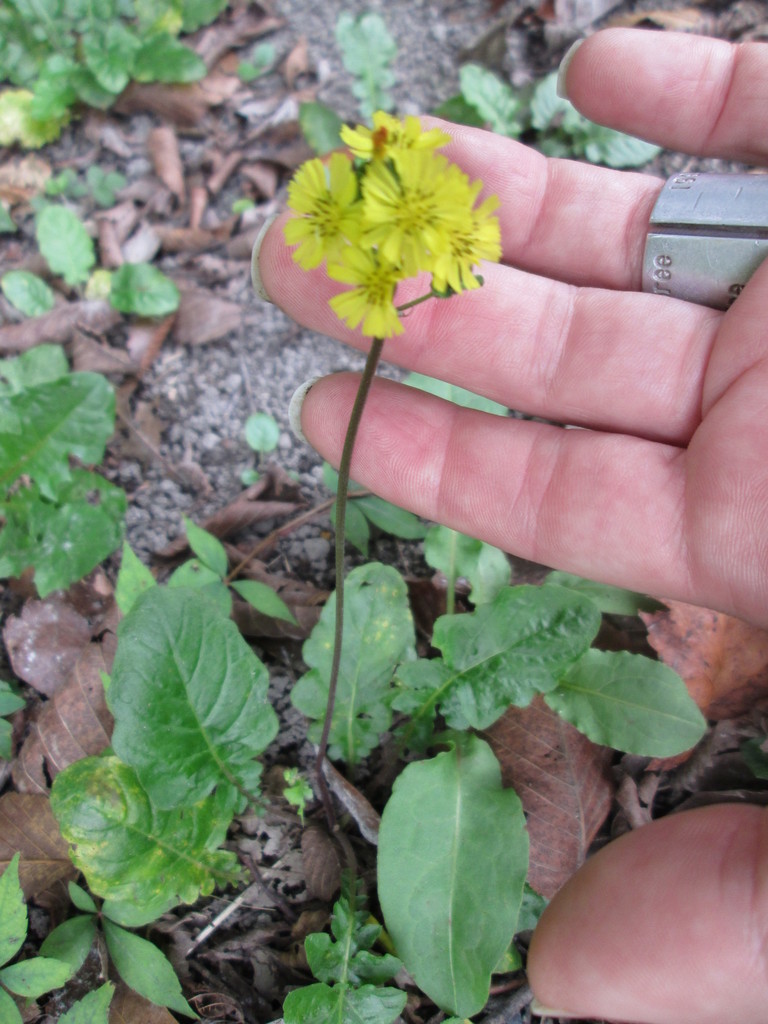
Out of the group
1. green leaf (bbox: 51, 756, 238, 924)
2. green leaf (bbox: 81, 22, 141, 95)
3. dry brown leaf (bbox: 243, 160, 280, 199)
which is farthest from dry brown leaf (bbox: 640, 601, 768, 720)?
green leaf (bbox: 81, 22, 141, 95)

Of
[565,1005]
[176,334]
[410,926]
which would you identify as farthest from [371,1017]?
[176,334]

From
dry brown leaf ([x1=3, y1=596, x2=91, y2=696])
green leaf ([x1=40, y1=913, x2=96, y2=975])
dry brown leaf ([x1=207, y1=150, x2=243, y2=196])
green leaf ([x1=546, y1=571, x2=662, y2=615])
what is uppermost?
dry brown leaf ([x1=207, y1=150, x2=243, y2=196])

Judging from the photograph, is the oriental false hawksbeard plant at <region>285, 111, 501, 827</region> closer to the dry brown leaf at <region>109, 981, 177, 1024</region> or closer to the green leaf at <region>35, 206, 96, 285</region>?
the dry brown leaf at <region>109, 981, 177, 1024</region>

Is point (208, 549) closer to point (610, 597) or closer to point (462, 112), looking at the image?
point (610, 597)

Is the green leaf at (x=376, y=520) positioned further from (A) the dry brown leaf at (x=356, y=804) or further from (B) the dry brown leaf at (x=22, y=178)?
(B) the dry brown leaf at (x=22, y=178)

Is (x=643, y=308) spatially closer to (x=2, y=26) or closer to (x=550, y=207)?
(x=550, y=207)

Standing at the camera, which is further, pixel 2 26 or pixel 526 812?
pixel 2 26

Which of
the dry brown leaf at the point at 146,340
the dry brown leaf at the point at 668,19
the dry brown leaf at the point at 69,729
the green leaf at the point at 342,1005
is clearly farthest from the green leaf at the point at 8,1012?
the dry brown leaf at the point at 668,19
